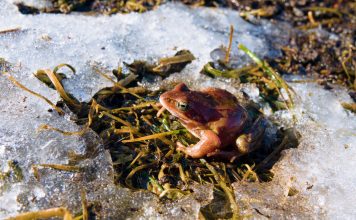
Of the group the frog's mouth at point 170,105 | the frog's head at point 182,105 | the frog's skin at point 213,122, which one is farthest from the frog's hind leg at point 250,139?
the frog's mouth at point 170,105

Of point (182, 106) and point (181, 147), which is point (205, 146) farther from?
point (182, 106)

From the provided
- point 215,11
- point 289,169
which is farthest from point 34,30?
point 289,169

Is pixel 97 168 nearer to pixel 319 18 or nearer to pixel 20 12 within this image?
pixel 20 12

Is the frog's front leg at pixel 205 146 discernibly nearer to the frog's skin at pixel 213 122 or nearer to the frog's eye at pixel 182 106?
the frog's skin at pixel 213 122

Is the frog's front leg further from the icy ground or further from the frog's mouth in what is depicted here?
the icy ground

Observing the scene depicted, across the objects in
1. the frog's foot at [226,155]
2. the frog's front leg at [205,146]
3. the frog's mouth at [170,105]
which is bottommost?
the frog's foot at [226,155]

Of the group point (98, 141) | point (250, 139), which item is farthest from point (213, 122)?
point (98, 141)

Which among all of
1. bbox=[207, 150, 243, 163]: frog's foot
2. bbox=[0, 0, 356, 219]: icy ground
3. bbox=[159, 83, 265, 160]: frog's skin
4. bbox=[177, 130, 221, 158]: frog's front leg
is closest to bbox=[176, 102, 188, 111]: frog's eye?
bbox=[159, 83, 265, 160]: frog's skin
